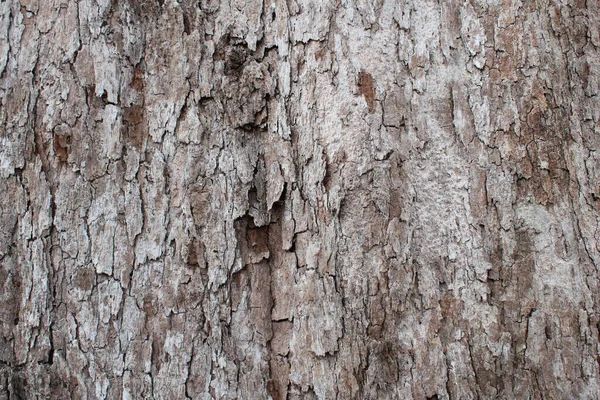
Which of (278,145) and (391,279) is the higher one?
(278,145)

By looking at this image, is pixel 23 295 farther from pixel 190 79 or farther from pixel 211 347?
pixel 190 79

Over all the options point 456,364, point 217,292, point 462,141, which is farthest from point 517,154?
point 217,292

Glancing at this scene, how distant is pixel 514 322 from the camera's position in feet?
4.35

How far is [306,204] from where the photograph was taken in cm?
Answer: 141

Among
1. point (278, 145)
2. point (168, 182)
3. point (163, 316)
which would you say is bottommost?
point (163, 316)

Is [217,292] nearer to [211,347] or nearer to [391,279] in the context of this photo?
[211,347]

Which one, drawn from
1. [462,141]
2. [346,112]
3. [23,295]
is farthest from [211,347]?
[462,141]

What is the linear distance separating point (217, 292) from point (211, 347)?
153 millimetres

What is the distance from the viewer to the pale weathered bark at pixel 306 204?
1.34 meters

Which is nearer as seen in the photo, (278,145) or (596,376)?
(596,376)

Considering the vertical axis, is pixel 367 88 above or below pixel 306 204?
above

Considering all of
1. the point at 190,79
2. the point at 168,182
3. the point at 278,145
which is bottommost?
the point at 168,182

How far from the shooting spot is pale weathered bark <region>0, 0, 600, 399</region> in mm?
1340

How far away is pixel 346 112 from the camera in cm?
140
